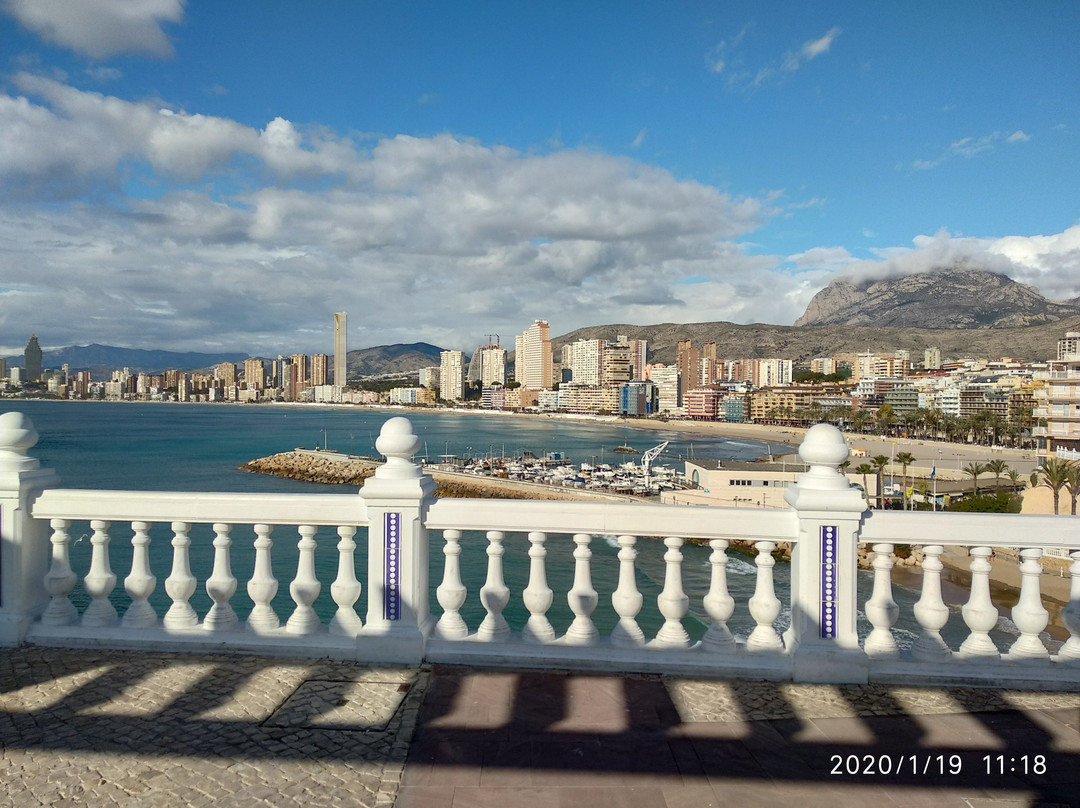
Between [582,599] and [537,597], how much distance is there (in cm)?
25

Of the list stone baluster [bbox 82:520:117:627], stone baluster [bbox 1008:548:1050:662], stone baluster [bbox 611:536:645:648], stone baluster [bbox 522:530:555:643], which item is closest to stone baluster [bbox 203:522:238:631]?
stone baluster [bbox 82:520:117:627]

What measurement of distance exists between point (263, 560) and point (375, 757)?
156 cm

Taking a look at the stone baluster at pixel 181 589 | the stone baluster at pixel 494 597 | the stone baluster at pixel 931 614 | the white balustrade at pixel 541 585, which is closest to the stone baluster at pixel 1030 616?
the white balustrade at pixel 541 585

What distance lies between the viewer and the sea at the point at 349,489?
20.7 m

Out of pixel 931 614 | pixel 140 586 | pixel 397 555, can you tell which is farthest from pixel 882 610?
pixel 140 586

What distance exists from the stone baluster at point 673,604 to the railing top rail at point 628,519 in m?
0.12

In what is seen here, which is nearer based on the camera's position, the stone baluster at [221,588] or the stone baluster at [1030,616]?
the stone baluster at [1030,616]

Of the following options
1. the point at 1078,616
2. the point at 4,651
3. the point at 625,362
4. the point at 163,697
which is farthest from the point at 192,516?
the point at 625,362

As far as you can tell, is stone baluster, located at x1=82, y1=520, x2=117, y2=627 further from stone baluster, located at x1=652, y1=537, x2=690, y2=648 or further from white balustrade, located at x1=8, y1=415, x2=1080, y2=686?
stone baluster, located at x1=652, y1=537, x2=690, y2=648

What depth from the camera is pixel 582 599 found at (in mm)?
3602

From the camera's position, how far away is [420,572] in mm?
3705

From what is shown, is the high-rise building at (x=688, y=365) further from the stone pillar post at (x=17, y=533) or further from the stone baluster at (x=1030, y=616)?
the stone pillar post at (x=17, y=533)

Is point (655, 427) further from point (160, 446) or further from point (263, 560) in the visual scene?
point (263, 560)

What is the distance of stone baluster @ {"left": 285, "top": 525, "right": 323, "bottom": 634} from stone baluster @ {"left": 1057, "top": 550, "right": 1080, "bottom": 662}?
13.1ft
